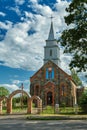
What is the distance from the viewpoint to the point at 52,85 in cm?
5372

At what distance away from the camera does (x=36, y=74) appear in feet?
182

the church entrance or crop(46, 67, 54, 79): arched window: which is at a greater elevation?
crop(46, 67, 54, 79): arched window

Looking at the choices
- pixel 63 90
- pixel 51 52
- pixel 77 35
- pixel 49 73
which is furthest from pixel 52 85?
pixel 77 35

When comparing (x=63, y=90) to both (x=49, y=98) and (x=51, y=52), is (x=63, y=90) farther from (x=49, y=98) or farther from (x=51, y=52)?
(x=51, y=52)

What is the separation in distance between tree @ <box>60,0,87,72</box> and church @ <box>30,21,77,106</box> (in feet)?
93.8

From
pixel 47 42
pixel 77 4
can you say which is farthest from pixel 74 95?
pixel 77 4

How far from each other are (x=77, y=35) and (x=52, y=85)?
104 feet

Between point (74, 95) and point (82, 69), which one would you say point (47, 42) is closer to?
point (74, 95)

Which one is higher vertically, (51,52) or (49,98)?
(51,52)

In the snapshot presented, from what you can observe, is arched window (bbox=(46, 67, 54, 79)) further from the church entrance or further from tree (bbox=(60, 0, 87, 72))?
tree (bbox=(60, 0, 87, 72))

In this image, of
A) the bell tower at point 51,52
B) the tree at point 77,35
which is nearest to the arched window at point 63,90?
the bell tower at point 51,52

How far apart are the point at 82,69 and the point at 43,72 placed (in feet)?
104

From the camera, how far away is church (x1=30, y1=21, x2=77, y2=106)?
52.7 meters

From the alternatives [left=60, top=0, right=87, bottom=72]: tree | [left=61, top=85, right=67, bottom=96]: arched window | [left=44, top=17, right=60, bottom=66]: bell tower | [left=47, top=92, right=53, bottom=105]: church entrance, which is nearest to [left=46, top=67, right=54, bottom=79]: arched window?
[left=61, top=85, right=67, bottom=96]: arched window
